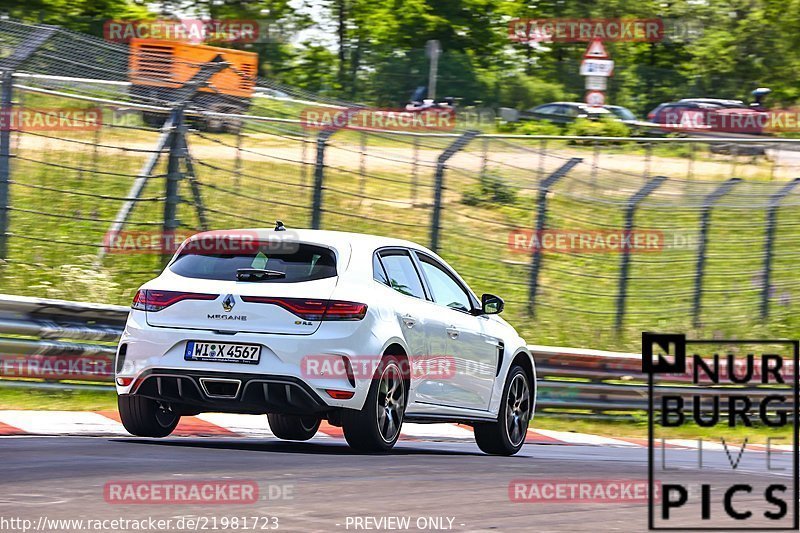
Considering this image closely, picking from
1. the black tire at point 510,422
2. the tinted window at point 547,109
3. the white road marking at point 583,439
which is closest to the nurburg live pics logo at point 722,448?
the white road marking at point 583,439

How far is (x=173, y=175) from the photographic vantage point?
1418cm

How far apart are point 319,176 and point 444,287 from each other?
4857 millimetres

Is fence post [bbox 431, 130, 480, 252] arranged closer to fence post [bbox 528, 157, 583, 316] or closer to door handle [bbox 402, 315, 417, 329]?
fence post [bbox 528, 157, 583, 316]

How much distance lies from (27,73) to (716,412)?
23.2 feet

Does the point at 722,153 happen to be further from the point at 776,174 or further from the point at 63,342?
the point at 63,342

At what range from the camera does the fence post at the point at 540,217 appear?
1597 cm

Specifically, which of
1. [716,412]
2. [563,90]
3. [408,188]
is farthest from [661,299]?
[563,90]

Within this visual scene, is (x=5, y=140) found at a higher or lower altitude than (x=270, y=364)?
higher

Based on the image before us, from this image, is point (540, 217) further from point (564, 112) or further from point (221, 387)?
point (564, 112)

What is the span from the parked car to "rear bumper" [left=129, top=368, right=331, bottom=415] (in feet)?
90.7

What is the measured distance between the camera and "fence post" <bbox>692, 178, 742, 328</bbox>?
17094 mm

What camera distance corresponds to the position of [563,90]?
42750 millimetres

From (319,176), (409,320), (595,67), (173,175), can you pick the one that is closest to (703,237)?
(319,176)

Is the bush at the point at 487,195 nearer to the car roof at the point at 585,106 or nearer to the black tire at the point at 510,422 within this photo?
the black tire at the point at 510,422
